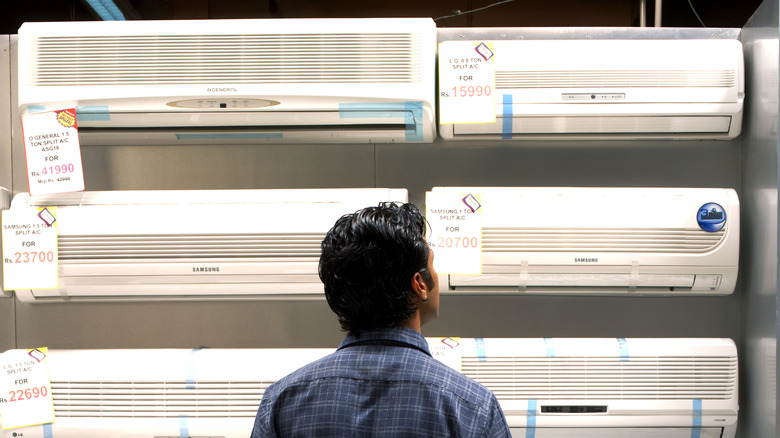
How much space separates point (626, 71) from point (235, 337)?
1330 mm

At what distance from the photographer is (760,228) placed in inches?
69.0

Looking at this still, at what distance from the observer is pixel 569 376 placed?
1729 mm

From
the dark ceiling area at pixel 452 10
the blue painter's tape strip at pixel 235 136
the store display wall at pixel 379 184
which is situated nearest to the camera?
the blue painter's tape strip at pixel 235 136

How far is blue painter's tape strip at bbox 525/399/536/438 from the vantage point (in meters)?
1.73

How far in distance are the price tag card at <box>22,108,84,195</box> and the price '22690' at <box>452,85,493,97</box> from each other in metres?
0.99

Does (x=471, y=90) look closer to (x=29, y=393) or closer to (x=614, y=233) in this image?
(x=614, y=233)

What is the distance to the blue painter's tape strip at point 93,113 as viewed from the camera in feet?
5.61

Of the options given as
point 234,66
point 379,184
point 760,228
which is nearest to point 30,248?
point 234,66

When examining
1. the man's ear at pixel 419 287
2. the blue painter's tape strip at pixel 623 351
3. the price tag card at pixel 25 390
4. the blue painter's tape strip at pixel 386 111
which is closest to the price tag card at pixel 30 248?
the price tag card at pixel 25 390

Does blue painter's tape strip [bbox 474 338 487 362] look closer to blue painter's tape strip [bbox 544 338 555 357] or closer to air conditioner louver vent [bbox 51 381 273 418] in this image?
blue painter's tape strip [bbox 544 338 555 357]

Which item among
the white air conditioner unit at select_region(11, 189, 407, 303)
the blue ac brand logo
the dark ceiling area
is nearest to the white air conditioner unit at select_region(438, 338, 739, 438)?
the blue ac brand logo

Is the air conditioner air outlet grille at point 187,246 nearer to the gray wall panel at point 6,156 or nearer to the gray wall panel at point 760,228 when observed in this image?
the gray wall panel at point 6,156

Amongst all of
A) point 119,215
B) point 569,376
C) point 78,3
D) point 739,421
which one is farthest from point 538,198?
point 78,3

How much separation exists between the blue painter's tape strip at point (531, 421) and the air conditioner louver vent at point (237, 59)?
88 centimetres
